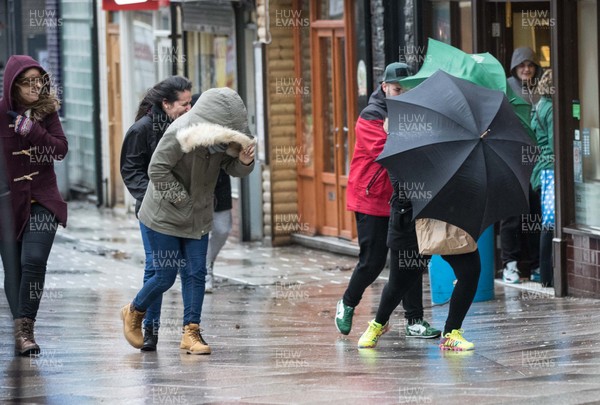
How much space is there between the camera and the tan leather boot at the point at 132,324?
887 cm

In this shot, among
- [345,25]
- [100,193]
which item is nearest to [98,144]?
[100,193]

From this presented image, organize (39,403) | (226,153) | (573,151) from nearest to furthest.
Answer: (39,403), (226,153), (573,151)

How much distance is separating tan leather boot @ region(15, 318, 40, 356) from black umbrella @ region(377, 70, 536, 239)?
8.16 ft

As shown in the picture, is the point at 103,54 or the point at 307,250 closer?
the point at 307,250

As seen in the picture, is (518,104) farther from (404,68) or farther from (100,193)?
(100,193)

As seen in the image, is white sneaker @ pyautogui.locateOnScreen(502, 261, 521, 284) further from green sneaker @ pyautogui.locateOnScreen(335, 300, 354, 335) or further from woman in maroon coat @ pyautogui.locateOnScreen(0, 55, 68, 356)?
woman in maroon coat @ pyautogui.locateOnScreen(0, 55, 68, 356)

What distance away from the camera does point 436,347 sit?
8.90 metres

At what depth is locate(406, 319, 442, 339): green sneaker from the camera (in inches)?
364

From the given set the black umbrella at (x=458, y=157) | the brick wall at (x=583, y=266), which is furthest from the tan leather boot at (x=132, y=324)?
the brick wall at (x=583, y=266)

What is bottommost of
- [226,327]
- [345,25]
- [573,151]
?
[226,327]

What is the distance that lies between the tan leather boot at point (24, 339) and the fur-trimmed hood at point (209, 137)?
1611 millimetres

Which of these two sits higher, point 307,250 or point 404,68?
point 404,68

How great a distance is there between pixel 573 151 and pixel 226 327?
314 cm

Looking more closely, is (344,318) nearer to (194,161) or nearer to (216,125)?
(194,161)
